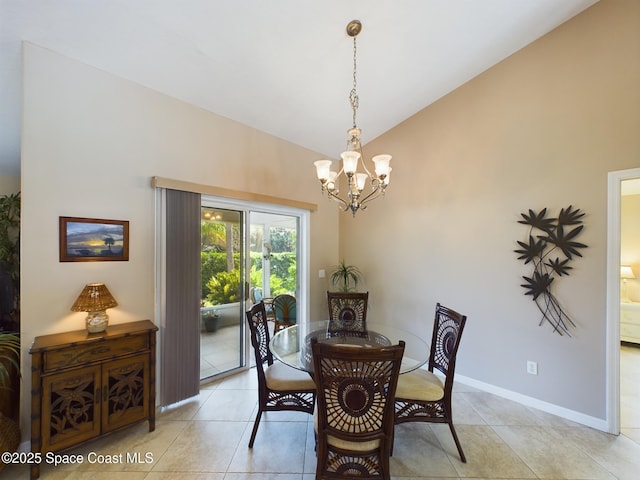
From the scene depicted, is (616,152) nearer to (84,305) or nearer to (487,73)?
(487,73)

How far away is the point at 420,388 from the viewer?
6.57 ft

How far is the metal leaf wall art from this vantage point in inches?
95.3

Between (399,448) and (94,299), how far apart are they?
2578 mm

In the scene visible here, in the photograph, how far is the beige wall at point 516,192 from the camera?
90.3 inches

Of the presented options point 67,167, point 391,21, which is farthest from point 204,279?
point 391,21

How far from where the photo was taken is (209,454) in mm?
1979

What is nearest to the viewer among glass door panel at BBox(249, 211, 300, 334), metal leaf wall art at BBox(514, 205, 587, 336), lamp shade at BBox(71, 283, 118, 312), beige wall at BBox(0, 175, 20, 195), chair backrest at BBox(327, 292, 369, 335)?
lamp shade at BBox(71, 283, 118, 312)

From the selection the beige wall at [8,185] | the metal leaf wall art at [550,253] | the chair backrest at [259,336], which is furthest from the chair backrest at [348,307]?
the beige wall at [8,185]

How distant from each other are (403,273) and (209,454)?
2779 millimetres

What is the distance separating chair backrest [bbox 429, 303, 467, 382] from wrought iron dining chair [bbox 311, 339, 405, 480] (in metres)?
0.77

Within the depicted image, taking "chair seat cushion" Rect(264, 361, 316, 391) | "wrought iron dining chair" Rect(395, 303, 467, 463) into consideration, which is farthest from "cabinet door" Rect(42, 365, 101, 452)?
"wrought iron dining chair" Rect(395, 303, 467, 463)

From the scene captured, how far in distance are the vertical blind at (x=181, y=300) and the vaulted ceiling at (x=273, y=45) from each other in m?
1.11

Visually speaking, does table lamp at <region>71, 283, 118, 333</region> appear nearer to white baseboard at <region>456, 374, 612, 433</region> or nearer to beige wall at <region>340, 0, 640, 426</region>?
beige wall at <region>340, 0, 640, 426</region>

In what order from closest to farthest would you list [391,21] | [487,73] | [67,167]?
1. [67,167]
2. [391,21]
3. [487,73]
